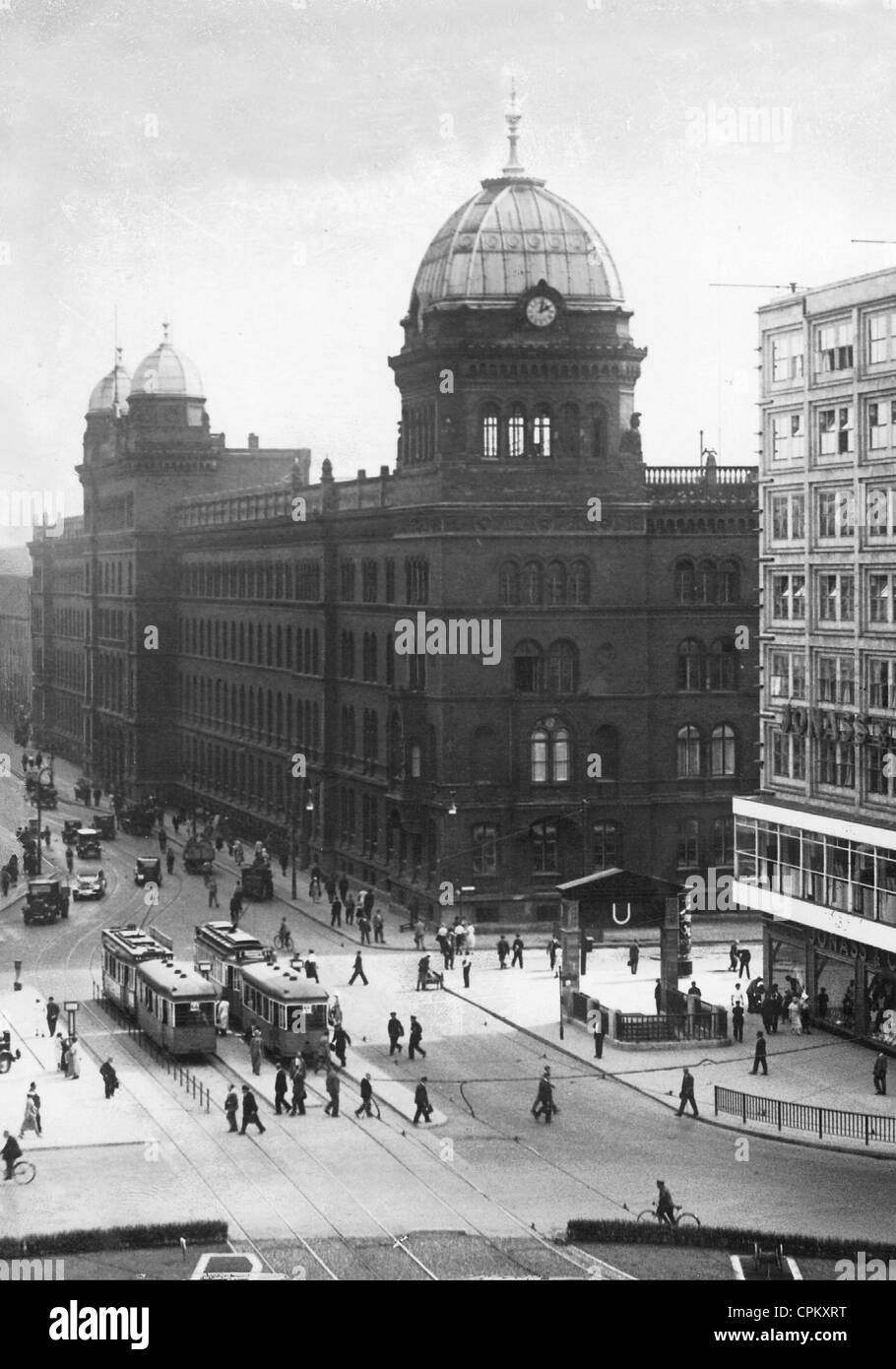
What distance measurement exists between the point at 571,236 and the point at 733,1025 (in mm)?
35932

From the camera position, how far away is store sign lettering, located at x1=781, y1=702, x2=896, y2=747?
206 ft

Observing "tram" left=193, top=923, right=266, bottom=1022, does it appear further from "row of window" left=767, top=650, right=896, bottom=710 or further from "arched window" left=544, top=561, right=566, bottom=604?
"arched window" left=544, top=561, right=566, bottom=604

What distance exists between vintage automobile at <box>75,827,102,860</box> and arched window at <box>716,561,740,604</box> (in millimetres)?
32536

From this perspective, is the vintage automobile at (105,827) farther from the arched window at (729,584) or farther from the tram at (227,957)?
the tram at (227,957)

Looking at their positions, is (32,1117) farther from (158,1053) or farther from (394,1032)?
(394,1032)

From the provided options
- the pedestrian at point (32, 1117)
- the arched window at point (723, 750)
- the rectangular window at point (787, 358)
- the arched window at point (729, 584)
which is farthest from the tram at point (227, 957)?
the arched window at point (729, 584)

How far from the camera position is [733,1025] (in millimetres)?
64750

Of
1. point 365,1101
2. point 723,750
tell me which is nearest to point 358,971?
point 365,1101

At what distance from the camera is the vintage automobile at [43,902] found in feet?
290

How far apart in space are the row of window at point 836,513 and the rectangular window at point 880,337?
346cm

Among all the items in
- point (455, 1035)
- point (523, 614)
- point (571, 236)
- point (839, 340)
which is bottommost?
point (455, 1035)

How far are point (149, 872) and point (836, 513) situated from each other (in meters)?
40.8
